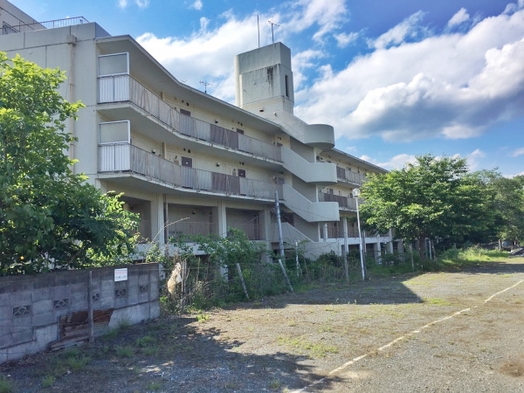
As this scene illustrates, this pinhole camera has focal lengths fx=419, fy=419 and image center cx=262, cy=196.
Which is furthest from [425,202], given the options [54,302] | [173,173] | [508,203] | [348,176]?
[508,203]

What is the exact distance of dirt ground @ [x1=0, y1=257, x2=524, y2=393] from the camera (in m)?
5.12

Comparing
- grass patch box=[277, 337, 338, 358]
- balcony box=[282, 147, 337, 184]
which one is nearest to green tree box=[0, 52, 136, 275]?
grass patch box=[277, 337, 338, 358]

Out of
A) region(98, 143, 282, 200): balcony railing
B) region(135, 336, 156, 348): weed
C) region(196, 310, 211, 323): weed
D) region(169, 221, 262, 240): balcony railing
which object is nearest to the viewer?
region(135, 336, 156, 348): weed

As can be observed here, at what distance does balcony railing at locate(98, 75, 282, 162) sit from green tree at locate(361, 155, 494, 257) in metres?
6.53

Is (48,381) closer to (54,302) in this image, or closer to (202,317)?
(54,302)

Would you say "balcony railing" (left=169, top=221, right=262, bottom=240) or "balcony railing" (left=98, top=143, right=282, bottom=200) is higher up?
"balcony railing" (left=98, top=143, right=282, bottom=200)

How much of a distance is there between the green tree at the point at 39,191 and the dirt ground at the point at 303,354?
171 centimetres

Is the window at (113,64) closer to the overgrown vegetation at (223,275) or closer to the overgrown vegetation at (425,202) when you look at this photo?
the overgrown vegetation at (223,275)

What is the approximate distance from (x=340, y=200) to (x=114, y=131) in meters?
19.6

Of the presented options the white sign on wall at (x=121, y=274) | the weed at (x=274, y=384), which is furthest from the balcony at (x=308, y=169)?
the weed at (x=274, y=384)

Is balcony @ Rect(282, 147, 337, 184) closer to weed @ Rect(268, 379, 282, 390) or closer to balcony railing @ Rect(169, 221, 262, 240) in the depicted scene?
balcony railing @ Rect(169, 221, 262, 240)

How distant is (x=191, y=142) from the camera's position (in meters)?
18.8

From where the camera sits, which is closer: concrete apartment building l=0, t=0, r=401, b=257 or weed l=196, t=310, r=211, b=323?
weed l=196, t=310, r=211, b=323

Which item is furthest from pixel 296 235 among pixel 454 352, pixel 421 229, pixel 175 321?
pixel 454 352
